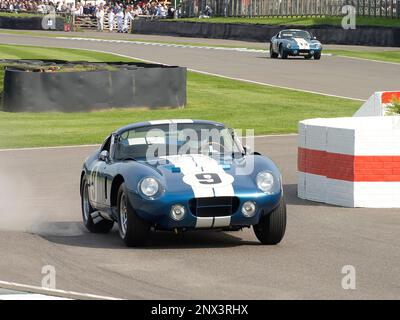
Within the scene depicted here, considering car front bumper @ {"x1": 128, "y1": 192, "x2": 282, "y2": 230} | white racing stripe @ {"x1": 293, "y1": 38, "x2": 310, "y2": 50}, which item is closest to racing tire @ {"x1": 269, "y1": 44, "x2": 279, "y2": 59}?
white racing stripe @ {"x1": 293, "y1": 38, "x2": 310, "y2": 50}


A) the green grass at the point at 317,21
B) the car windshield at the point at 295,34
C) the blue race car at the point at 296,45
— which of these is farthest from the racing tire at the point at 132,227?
the green grass at the point at 317,21

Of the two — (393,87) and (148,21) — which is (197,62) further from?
(148,21)

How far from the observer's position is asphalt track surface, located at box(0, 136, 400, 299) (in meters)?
9.02

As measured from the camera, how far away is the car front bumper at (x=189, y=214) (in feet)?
35.8

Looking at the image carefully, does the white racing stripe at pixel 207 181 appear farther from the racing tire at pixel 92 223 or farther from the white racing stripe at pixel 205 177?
the racing tire at pixel 92 223

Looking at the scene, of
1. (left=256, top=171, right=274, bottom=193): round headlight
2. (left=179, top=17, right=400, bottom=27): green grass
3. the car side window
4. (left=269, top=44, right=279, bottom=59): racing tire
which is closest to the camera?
(left=256, top=171, right=274, bottom=193): round headlight

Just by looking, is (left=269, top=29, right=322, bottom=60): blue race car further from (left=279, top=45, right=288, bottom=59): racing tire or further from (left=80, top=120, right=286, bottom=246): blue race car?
(left=80, top=120, right=286, bottom=246): blue race car

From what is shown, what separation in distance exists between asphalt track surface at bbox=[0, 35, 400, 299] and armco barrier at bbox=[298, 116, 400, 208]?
280mm

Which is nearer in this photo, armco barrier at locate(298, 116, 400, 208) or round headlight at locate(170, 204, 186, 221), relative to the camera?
round headlight at locate(170, 204, 186, 221)

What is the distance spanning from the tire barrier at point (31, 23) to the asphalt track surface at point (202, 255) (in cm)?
6023

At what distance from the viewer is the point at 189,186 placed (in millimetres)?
10992

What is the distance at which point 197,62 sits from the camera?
44.3m

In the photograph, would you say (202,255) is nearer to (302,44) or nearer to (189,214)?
(189,214)

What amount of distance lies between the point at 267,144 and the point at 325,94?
11970 mm
